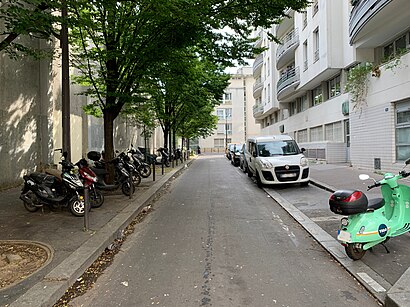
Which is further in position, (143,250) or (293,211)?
(293,211)

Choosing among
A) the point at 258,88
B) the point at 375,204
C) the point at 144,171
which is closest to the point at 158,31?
the point at 375,204

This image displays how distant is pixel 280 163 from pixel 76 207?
7.26 meters

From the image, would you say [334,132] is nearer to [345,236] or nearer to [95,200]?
[95,200]

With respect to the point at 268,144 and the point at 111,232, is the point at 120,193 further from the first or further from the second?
the point at 268,144

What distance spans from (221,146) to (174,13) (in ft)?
255

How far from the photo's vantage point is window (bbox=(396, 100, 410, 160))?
13.3m

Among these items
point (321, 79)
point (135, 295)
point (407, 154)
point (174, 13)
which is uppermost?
point (321, 79)

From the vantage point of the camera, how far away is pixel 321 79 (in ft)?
76.1

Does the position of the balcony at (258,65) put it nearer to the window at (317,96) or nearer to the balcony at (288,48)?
the balcony at (288,48)

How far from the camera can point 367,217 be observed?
4.62 metres

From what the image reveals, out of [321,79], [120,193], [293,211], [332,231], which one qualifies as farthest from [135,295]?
[321,79]

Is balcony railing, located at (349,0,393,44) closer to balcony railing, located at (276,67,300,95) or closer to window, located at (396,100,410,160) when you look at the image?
window, located at (396,100,410,160)

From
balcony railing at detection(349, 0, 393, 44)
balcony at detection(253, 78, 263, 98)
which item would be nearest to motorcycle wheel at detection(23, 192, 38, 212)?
balcony railing at detection(349, 0, 393, 44)

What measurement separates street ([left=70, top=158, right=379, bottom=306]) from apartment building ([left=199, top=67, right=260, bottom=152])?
245ft
